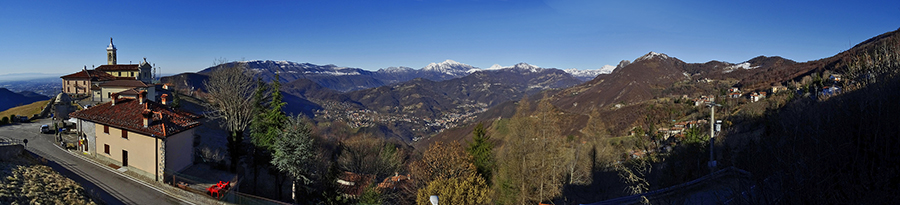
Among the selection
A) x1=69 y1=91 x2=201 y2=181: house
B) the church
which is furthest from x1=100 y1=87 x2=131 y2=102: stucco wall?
x1=69 y1=91 x2=201 y2=181: house

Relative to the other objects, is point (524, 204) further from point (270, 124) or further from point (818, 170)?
point (270, 124)

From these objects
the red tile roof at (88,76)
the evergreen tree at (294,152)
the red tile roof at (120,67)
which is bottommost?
the evergreen tree at (294,152)

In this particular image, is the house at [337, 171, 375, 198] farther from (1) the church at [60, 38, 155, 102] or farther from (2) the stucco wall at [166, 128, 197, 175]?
(1) the church at [60, 38, 155, 102]

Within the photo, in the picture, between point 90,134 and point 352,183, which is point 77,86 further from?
point 352,183

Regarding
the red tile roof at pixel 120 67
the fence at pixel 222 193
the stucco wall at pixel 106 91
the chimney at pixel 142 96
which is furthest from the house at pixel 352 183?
the red tile roof at pixel 120 67

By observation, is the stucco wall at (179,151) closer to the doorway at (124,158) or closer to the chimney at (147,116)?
the chimney at (147,116)

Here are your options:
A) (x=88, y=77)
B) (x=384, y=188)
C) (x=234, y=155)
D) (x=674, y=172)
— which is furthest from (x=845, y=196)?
(x=88, y=77)

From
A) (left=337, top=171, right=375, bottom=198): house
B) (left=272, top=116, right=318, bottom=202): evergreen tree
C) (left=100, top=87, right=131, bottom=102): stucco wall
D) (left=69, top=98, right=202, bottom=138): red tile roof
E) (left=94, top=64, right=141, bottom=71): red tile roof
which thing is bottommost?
(left=337, top=171, right=375, bottom=198): house
